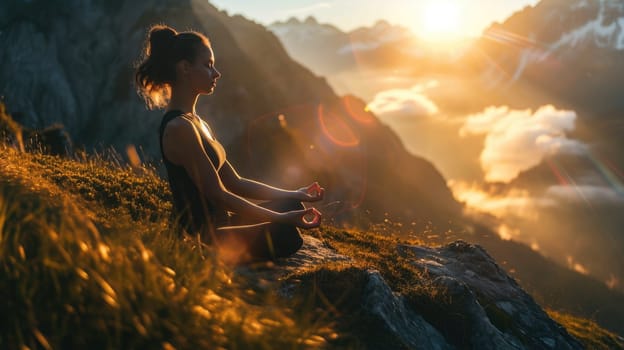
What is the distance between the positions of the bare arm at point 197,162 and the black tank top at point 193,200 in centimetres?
13

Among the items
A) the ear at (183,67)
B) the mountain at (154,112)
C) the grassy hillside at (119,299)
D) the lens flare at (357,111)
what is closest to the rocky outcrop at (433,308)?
the grassy hillside at (119,299)

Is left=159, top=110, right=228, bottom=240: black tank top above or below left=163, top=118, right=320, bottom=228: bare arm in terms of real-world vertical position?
below

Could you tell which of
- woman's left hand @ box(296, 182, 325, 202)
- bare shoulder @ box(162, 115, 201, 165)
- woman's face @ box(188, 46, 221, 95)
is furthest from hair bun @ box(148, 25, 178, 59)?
woman's left hand @ box(296, 182, 325, 202)

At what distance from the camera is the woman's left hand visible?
6461mm

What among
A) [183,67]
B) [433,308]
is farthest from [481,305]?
[183,67]

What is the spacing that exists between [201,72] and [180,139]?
104 cm

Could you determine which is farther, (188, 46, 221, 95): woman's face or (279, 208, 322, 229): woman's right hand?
(188, 46, 221, 95): woman's face

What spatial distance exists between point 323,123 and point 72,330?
15102 cm

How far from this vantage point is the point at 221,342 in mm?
3221

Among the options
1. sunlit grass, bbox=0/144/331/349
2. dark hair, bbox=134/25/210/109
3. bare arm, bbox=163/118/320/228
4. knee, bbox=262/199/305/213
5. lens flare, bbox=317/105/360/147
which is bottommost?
sunlit grass, bbox=0/144/331/349

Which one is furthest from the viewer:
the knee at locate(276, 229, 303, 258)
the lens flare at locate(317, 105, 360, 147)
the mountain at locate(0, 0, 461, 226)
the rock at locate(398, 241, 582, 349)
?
the lens flare at locate(317, 105, 360, 147)

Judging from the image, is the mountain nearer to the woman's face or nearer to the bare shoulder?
the woman's face

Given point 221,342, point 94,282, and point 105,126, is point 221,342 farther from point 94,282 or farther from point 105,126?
point 105,126

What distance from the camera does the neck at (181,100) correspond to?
19.0ft
